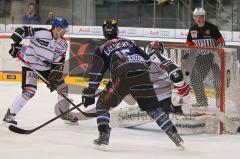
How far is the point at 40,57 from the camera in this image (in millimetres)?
5926

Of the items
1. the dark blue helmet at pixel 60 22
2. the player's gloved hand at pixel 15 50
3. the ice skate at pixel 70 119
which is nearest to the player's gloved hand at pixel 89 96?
the player's gloved hand at pixel 15 50

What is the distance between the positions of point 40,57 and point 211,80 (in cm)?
166

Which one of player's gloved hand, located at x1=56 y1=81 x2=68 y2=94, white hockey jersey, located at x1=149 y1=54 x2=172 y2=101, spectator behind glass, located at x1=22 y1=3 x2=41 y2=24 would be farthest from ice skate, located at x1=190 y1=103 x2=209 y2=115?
spectator behind glass, located at x1=22 y1=3 x2=41 y2=24

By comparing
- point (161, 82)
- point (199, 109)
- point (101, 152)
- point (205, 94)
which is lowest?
point (101, 152)

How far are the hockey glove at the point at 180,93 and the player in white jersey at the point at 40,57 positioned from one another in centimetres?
104

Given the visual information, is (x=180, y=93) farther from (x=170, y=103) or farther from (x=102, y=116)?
(x=102, y=116)

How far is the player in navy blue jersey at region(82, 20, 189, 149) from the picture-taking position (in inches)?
183

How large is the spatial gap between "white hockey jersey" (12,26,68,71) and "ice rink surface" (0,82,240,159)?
625 mm

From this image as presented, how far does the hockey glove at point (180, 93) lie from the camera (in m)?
5.78

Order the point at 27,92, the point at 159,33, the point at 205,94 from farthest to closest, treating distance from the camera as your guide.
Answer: the point at 159,33 → the point at 205,94 → the point at 27,92

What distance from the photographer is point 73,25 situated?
1041 cm

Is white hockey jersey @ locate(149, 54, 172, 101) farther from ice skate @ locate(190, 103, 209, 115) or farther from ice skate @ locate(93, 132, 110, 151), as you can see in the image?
ice skate @ locate(93, 132, 110, 151)

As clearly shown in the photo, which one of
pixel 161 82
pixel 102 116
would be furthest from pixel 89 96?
pixel 161 82

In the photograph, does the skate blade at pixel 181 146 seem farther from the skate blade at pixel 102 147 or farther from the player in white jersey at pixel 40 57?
the player in white jersey at pixel 40 57
